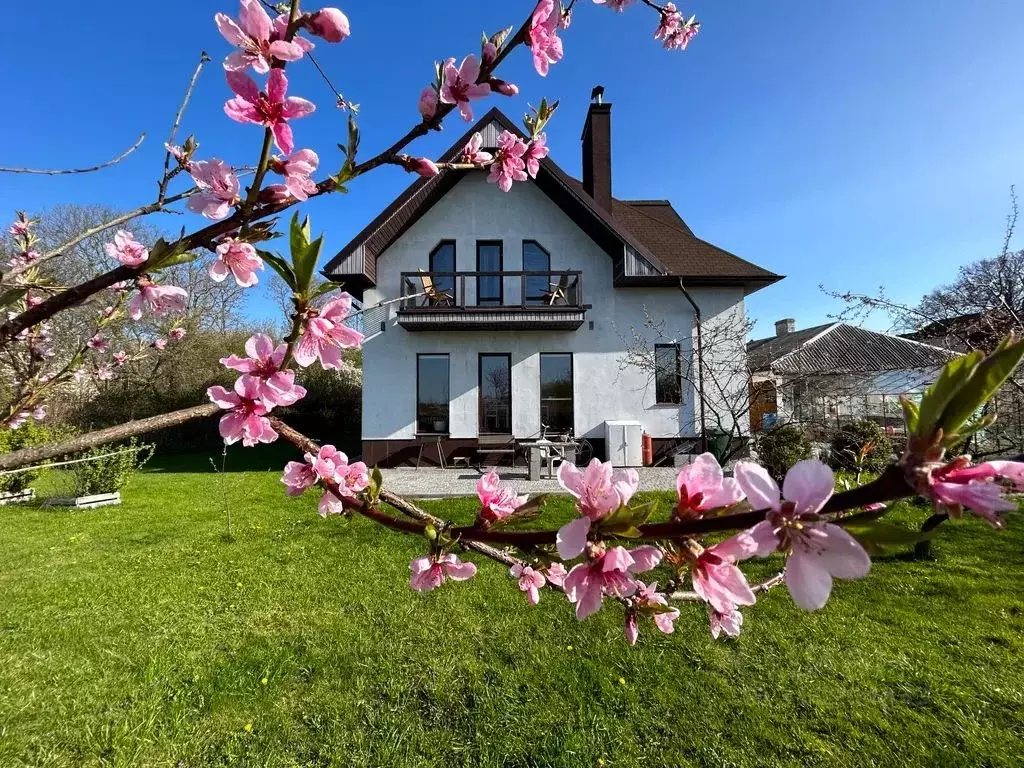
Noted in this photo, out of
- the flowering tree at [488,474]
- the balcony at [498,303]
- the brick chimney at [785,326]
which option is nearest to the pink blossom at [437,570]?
the flowering tree at [488,474]

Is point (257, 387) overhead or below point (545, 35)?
below

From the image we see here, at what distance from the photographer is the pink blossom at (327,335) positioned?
2.50 ft

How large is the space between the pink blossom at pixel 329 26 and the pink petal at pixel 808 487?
34.6 inches

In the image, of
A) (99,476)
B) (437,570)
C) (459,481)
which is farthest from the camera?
(459,481)

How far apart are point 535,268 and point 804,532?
1213 cm

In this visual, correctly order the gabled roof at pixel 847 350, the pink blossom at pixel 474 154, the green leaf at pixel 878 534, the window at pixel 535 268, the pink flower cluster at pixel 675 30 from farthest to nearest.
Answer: the gabled roof at pixel 847 350, the window at pixel 535 268, the pink flower cluster at pixel 675 30, the pink blossom at pixel 474 154, the green leaf at pixel 878 534

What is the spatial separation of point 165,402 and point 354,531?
1454cm

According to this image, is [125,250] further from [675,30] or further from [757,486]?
[675,30]

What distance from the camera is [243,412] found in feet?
2.64

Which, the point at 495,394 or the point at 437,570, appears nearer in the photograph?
the point at 437,570

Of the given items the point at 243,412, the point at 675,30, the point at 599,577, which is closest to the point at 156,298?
the point at 243,412

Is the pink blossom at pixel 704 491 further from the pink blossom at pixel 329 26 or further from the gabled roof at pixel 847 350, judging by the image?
the gabled roof at pixel 847 350

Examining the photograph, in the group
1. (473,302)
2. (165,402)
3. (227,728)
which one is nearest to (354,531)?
(227,728)

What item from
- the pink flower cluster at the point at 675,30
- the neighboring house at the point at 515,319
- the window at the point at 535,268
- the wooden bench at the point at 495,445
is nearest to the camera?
the pink flower cluster at the point at 675,30
